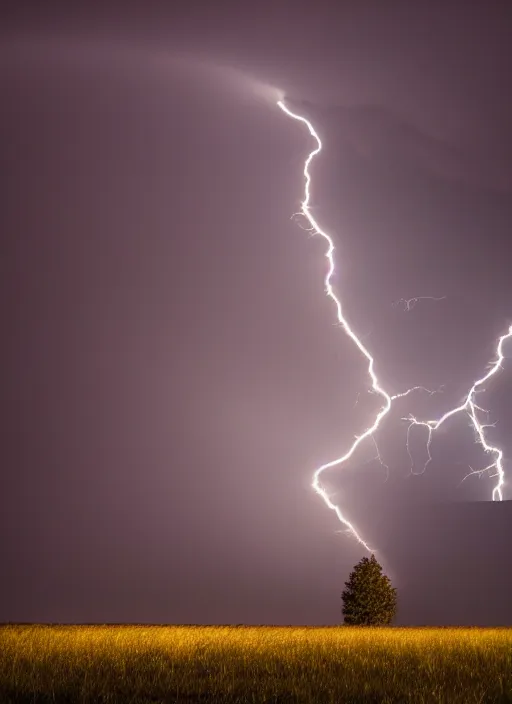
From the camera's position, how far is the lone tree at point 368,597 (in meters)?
17.7

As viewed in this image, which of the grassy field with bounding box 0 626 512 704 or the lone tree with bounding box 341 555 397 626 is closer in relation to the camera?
→ the grassy field with bounding box 0 626 512 704

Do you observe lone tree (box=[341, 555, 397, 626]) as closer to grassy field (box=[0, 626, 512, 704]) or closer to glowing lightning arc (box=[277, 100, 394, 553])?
glowing lightning arc (box=[277, 100, 394, 553])

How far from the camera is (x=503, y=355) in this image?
790 inches

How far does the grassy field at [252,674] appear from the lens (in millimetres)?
3520

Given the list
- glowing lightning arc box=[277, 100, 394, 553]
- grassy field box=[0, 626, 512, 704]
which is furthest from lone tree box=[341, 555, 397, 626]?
grassy field box=[0, 626, 512, 704]

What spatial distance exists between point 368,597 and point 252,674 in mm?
14415

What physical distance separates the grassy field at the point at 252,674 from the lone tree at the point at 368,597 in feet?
39.1

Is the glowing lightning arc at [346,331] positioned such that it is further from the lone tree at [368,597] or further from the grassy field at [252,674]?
the grassy field at [252,674]

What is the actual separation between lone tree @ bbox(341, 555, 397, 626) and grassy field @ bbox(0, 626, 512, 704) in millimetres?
11907

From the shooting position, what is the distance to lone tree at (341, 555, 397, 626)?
58.1ft

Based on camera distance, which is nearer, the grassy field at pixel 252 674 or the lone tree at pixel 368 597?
the grassy field at pixel 252 674

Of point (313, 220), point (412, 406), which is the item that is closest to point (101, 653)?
point (412, 406)

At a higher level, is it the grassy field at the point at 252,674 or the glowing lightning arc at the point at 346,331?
the glowing lightning arc at the point at 346,331

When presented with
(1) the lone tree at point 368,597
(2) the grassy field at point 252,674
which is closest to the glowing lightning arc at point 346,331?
(1) the lone tree at point 368,597
